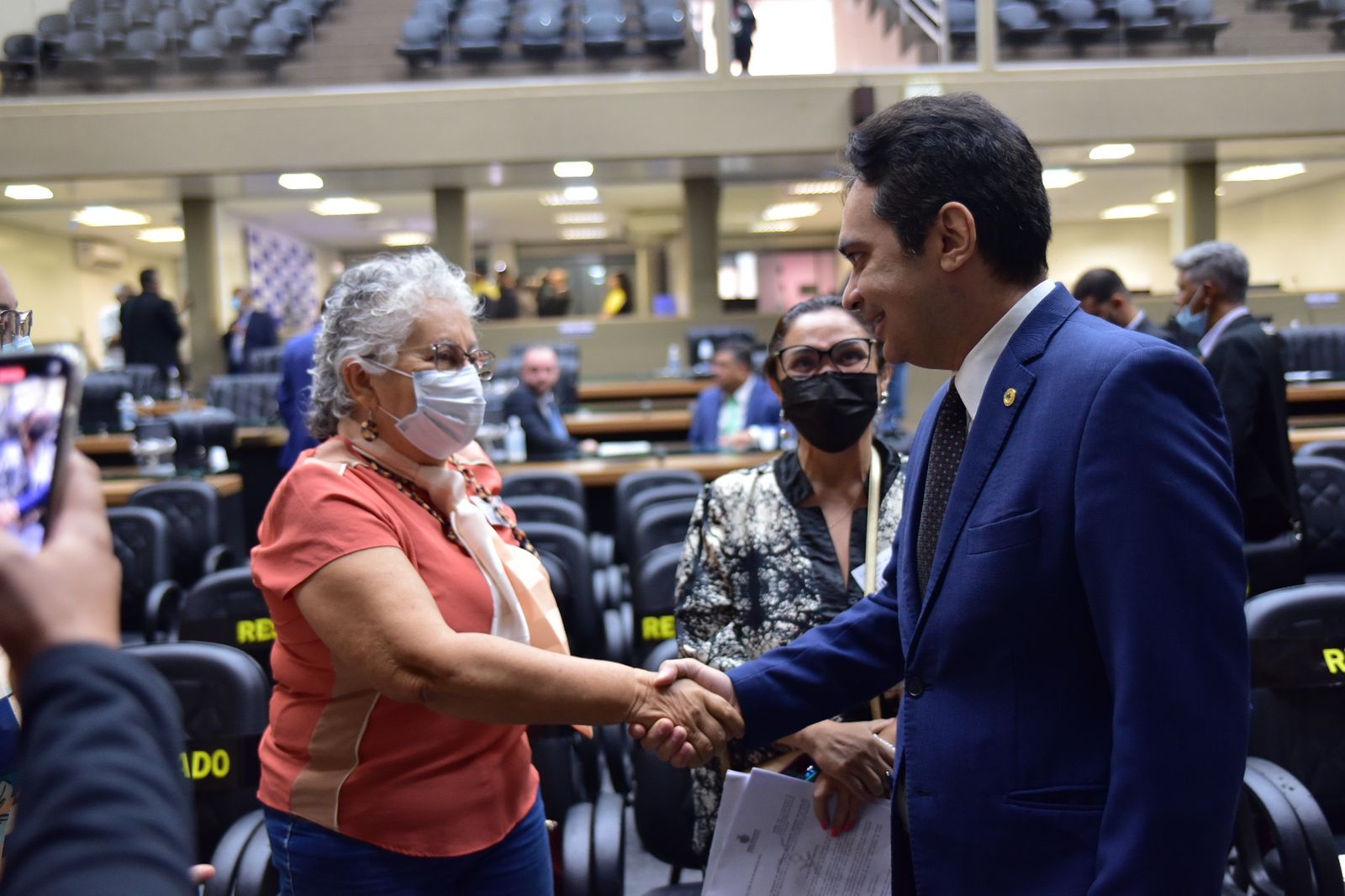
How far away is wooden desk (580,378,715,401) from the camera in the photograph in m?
12.1

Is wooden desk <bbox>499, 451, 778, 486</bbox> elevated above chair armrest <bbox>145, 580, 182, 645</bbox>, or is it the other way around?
wooden desk <bbox>499, 451, 778, 486</bbox>

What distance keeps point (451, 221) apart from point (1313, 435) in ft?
33.6

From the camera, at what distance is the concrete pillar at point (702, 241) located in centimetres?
1441

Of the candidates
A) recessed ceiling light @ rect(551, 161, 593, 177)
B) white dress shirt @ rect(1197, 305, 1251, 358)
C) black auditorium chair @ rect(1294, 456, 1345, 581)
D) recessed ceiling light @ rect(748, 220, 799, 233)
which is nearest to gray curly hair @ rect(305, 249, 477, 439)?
white dress shirt @ rect(1197, 305, 1251, 358)

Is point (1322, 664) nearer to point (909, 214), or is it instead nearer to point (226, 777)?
point (909, 214)

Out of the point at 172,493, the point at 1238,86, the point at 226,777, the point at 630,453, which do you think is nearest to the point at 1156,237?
the point at 1238,86

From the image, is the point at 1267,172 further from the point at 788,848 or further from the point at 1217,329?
the point at 788,848

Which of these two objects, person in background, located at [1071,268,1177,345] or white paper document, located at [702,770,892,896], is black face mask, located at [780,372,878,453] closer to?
white paper document, located at [702,770,892,896]

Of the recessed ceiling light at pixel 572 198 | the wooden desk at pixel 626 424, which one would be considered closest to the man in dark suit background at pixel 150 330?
the recessed ceiling light at pixel 572 198

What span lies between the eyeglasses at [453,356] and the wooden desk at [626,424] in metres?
A: 7.23

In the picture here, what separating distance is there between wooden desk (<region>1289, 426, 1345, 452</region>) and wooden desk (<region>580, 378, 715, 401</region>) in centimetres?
623

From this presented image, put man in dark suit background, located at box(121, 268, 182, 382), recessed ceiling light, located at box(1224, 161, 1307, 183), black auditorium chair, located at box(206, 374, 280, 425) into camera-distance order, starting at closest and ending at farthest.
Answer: black auditorium chair, located at box(206, 374, 280, 425) < man in dark suit background, located at box(121, 268, 182, 382) < recessed ceiling light, located at box(1224, 161, 1307, 183)

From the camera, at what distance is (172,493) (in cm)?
514

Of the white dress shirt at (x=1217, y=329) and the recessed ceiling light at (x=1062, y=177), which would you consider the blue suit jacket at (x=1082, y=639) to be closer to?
the white dress shirt at (x=1217, y=329)
